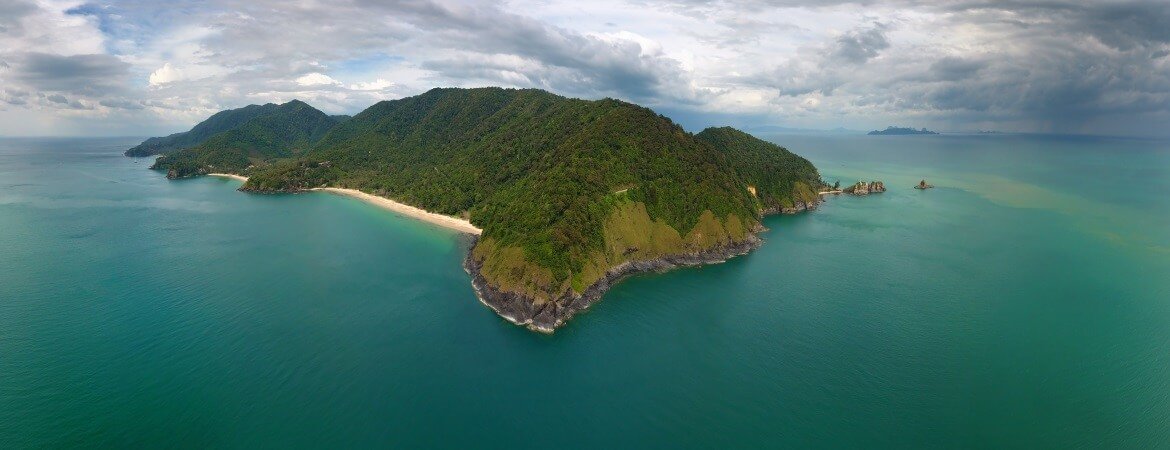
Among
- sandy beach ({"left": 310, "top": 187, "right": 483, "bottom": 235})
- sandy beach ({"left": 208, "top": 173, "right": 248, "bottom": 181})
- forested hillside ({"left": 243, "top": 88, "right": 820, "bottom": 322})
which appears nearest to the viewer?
forested hillside ({"left": 243, "top": 88, "right": 820, "bottom": 322})

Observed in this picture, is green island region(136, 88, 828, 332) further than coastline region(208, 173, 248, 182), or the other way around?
coastline region(208, 173, 248, 182)

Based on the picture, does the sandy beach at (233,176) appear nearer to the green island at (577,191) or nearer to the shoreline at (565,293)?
the green island at (577,191)

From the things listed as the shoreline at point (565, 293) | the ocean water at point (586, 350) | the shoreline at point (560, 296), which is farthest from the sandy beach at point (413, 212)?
the shoreline at point (560, 296)

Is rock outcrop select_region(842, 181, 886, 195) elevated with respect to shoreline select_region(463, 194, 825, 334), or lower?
elevated

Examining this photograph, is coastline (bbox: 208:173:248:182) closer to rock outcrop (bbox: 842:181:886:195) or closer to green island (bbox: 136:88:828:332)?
green island (bbox: 136:88:828:332)

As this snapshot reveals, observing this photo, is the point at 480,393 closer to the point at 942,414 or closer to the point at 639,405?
the point at 639,405

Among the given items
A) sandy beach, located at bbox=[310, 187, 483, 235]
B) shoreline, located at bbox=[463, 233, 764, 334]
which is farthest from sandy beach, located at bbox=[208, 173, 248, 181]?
shoreline, located at bbox=[463, 233, 764, 334]
